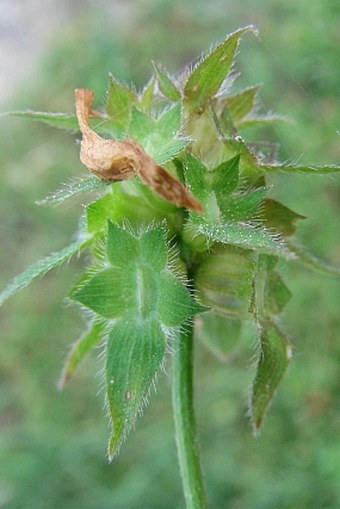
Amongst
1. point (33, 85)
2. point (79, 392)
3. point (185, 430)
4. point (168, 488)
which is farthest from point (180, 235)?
point (33, 85)

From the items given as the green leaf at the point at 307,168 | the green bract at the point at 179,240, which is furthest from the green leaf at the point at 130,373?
the green leaf at the point at 307,168

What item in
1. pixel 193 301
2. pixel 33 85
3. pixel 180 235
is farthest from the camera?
pixel 33 85

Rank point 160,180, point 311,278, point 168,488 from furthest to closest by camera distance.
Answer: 1. point 168,488
2. point 311,278
3. point 160,180

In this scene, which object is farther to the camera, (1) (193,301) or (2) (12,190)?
(2) (12,190)

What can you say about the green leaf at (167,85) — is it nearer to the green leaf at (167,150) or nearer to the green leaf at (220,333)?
the green leaf at (167,150)

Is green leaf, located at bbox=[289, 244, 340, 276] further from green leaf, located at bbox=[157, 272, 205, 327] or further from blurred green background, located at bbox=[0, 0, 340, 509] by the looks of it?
blurred green background, located at bbox=[0, 0, 340, 509]

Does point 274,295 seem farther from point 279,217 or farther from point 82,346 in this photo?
point 82,346

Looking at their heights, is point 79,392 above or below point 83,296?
below

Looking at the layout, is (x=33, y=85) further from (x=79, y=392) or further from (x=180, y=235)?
(x=180, y=235)
